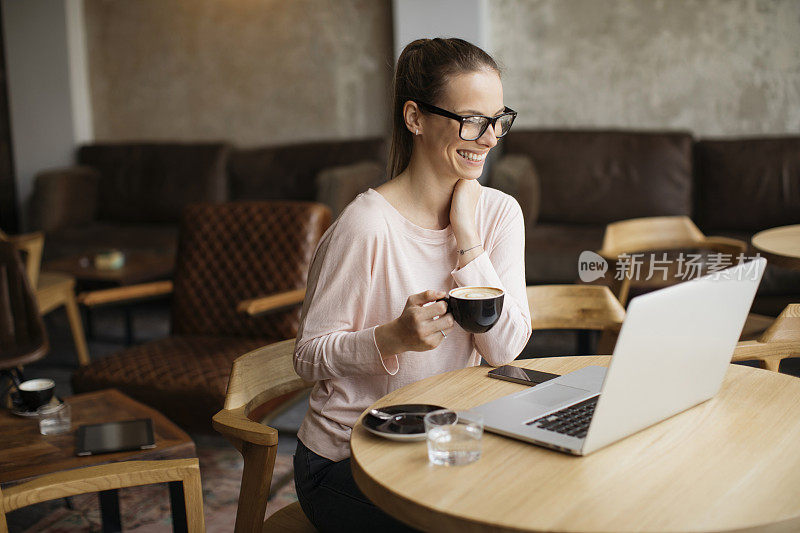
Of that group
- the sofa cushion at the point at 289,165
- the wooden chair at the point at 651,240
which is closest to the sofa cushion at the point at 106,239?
the sofa cushion at the point at 289,165

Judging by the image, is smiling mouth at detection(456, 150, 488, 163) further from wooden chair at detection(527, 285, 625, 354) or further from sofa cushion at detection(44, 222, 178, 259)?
sofa cushion at detection(44, 222, 178, 259)

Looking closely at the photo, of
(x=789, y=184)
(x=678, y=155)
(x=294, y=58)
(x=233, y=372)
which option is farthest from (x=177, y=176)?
(x=233, y=372)

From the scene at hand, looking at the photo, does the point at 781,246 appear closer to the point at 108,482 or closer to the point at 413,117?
the point at 413,117

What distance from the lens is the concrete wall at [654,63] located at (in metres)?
4.46

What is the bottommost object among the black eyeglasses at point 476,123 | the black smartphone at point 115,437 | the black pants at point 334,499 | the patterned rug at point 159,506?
the patterned rug at point 159,506

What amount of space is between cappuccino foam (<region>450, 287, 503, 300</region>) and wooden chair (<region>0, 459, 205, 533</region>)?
0.57m

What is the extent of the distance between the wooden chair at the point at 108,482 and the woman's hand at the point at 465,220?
24.3 inches

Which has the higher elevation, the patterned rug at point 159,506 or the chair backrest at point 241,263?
the chair backrest at point 241,263

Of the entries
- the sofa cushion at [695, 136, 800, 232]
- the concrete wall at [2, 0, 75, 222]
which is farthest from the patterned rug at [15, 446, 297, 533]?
the concrete wall at [2, 0, 75, 222]

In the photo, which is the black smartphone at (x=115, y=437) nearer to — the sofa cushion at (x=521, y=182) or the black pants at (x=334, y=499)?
the black pants at (x=334, y=499)

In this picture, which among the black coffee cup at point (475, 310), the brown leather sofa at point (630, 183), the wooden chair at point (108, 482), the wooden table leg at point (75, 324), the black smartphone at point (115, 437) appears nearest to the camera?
the black coffee cup at point (475, 310)

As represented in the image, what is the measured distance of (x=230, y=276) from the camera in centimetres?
296

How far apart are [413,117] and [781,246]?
1.59m

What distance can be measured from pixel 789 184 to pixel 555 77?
4.76 ft
